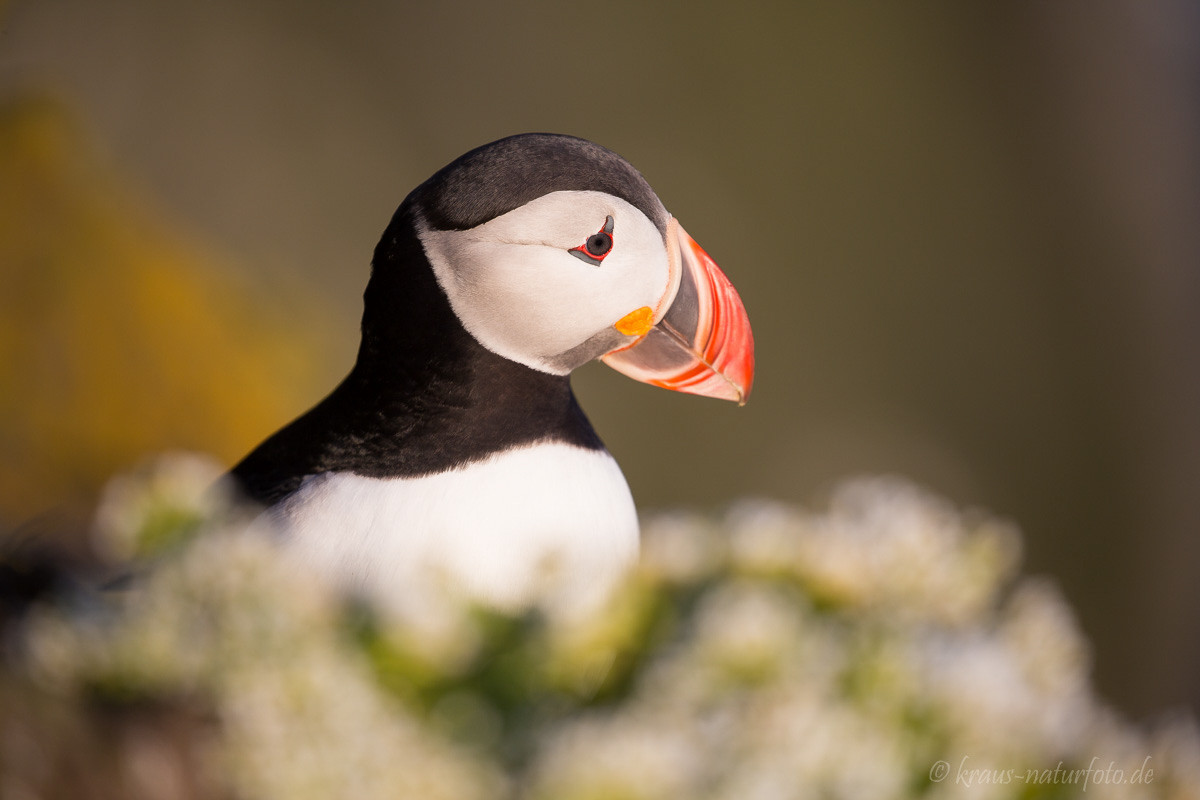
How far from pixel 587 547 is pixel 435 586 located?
348 millimetres

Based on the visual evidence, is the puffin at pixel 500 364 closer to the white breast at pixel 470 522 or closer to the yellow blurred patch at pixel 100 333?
the white breast at pixel 470 522

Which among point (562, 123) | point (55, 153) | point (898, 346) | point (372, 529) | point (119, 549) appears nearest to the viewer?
point (119, 549)

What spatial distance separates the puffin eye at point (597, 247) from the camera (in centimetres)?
72

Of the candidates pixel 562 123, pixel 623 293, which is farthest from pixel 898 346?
pixel 623 293

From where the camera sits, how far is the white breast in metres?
0.67

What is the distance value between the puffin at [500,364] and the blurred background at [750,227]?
3.83 ft

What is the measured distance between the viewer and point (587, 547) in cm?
71

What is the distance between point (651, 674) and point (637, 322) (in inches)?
17.9

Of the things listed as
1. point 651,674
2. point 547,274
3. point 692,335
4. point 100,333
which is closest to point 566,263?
point 547,274

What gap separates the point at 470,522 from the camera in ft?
2.29

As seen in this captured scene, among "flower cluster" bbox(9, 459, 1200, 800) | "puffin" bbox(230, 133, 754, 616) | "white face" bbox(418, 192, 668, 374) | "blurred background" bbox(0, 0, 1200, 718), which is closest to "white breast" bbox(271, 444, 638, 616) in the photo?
"puffin" bbox(230, 133, 754, 616)

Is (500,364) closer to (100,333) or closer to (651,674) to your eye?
(651,674)

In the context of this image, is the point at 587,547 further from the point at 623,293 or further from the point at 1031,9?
the point at 1031,9

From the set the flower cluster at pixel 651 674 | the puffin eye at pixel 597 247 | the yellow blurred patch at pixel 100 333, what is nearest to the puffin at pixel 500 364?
the puffin eye at pixel 597 247
